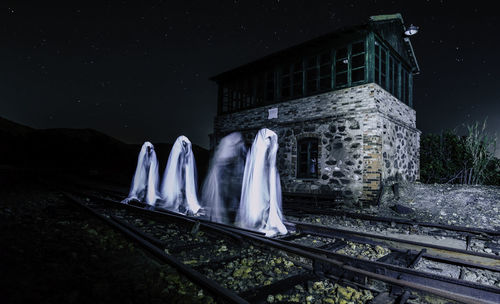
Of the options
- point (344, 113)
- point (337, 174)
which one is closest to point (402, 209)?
point (337, 174)

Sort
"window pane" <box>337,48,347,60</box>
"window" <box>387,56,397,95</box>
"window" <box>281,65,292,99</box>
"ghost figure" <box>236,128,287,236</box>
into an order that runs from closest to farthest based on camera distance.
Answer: "ghost figure" <box>236,128,287,236</box> → "window" <box>387,56,397,95</box> → "window pane" <box>337,48,347,60</box> → "window" <box>281,65,292,99</box>

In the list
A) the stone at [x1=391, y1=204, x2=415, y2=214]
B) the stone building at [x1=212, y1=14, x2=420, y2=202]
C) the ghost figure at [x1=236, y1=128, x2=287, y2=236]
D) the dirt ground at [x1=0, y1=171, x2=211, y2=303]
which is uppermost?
the stone building at [x1=212, y1=14, x2=420, y2=202]

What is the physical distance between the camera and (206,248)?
4684mm

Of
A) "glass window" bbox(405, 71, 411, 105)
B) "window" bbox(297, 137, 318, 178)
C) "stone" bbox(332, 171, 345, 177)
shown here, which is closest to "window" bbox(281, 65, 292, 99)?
"window" bbox(297, 137, 318, 178)

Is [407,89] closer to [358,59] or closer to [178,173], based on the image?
[358,59]

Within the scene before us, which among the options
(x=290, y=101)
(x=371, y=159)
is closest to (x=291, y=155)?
(x=290, y=101)

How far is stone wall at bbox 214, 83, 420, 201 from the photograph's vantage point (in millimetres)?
10047

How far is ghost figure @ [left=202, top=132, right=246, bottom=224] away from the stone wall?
2304 mm

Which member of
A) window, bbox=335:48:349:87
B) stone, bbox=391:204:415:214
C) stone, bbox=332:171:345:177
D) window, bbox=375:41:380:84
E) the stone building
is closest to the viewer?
stone, bbox=391:204:415:214

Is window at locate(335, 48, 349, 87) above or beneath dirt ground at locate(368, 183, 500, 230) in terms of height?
above

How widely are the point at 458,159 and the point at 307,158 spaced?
8197 mm

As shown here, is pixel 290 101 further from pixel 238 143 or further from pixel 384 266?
pixel 384 266

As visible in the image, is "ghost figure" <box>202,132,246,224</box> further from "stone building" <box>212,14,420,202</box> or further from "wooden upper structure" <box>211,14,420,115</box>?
"wooden upper structure" <box>211,14,420,115</box>

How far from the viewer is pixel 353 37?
11109 millimetres
